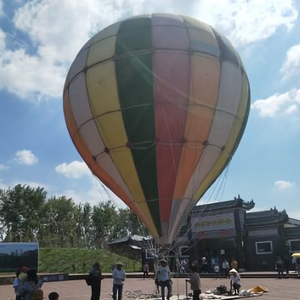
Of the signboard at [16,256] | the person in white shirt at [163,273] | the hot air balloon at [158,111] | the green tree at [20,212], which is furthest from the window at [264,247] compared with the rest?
the green tree at [20,212]

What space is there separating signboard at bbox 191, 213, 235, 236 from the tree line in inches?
654

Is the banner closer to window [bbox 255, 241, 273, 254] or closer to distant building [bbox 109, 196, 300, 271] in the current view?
distant building [bbox 109, 196, 300, 271]

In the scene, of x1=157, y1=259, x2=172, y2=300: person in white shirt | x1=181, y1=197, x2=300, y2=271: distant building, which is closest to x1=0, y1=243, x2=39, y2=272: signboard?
x1=181, y1=197, x2=300, y2=271: distant building

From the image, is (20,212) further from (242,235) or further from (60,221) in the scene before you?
(242,235)

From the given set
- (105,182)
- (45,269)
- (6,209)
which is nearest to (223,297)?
(105,182)

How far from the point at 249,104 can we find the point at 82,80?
547cm

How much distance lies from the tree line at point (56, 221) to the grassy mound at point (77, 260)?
7433mm

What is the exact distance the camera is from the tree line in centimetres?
5881

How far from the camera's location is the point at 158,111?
12.3 meters

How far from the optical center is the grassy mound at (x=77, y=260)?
1624 inches

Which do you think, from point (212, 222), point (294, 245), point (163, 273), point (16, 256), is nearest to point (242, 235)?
point (212, 222)

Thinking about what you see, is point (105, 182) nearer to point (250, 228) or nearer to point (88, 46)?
point (88, 46)

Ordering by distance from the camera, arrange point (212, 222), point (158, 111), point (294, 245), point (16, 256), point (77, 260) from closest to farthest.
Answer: point (158, 111)
point (16, 256)
point (294, 245)
point (212, 222)
point (77, 260)

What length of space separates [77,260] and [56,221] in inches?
894
